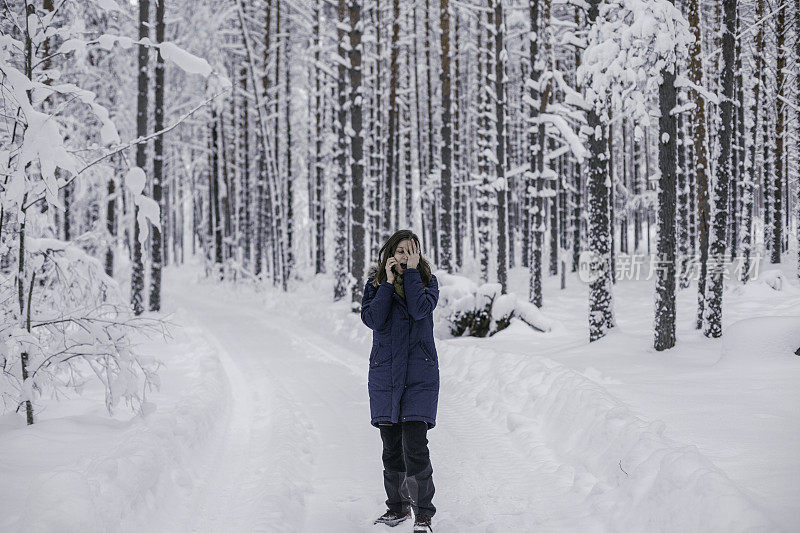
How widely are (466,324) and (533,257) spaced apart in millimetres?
3642

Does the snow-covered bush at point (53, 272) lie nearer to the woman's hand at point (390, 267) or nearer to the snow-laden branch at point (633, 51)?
the woman's hand at point (390, 267)

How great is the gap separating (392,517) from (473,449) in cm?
162

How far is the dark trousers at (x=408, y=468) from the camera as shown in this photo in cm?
372

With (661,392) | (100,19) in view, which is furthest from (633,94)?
(100,19)

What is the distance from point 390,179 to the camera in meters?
22.6

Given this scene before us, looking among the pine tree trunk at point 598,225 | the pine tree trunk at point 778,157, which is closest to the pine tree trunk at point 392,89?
the pine tree trunk at point 598,225

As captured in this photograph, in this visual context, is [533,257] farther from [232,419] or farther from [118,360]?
[118,360]

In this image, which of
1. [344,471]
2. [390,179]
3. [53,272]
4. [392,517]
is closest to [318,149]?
[390,179]

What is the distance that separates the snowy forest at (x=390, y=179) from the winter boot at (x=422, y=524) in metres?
0.24

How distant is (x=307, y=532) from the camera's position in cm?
371

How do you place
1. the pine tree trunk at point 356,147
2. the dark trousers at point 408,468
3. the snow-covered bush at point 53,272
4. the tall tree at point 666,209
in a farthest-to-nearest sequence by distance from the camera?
the pine tree trunk at point 356,147
the tall tree at point 666,209
the snow-covered bush at point 53,272
the dark trousers at point 408,468

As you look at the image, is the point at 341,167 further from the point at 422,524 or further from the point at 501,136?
the point at 422,524

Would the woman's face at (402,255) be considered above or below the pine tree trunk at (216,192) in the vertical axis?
below

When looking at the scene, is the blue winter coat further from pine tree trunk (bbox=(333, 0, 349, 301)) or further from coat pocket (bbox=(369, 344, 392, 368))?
pine tree trunk (bbox=(333, 0, 349, 301))
